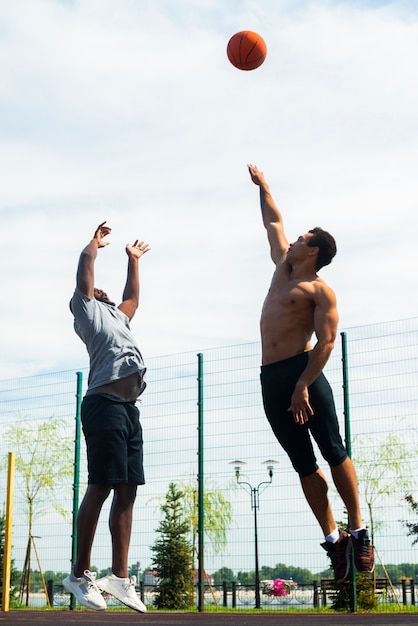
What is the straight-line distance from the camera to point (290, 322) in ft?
16.3

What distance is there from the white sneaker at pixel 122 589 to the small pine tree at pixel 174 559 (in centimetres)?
755

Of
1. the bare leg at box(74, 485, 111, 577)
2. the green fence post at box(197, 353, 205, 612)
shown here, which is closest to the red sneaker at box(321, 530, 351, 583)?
the bare leg at box(74, 485, 111, 577)

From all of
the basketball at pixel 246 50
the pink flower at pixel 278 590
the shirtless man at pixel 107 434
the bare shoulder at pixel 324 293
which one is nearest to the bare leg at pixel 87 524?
the shirtless man at pixel 107 434

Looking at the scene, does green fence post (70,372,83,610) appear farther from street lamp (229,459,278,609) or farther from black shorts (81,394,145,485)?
black shorts (81,394,145,485)

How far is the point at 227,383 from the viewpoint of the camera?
982 centimetres

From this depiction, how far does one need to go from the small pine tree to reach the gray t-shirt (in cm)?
761

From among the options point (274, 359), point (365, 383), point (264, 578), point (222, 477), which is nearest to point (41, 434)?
point (222, 477)

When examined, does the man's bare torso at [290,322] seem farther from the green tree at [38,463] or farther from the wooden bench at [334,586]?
the green tree at [38,463]

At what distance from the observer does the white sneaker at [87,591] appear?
5199 mm

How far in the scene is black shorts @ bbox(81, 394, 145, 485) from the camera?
5.29 metres

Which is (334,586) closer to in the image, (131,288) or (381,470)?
(381,470)

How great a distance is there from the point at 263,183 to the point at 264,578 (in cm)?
601

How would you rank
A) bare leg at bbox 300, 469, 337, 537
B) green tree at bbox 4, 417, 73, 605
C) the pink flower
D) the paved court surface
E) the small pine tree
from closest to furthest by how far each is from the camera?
1. the paved court surface
2. bare leg at bbox 300, 469, 337, 537
3. green tree at bbox 4, 417, 73, 605
4. the pink flower
5. the small pine tree

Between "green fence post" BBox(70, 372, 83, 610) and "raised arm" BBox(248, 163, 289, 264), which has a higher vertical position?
"raised arm" BBox(248, 163, 289, 264)
